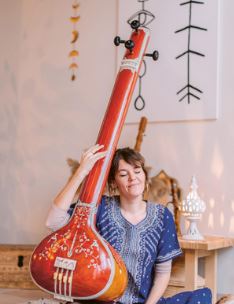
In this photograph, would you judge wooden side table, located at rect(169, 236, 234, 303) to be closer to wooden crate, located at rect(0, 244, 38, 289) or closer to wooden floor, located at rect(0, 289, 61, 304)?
wooden floor, located at rect(0, 289, 61, 304)

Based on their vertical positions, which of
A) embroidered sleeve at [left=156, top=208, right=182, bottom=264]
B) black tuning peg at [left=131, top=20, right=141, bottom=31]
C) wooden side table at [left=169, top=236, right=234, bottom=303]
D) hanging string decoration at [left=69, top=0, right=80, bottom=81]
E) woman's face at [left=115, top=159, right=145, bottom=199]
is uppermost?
hanging string decoration at [left=69, top=0, right=80, bottom=81]

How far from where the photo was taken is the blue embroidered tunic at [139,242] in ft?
4.77

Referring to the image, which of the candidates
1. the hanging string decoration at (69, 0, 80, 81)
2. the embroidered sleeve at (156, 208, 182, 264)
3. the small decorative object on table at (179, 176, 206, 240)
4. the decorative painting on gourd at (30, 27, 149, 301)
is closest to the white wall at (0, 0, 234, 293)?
the hanging string decoration at (69, 0, 80, 81)

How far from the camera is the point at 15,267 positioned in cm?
242

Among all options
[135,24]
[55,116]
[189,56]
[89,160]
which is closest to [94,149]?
[89,160]

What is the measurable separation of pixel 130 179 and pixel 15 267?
1.18 metres

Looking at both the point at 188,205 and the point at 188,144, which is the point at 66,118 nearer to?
the point at 188,144

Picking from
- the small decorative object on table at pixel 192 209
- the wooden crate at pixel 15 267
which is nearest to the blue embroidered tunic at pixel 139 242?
the small decorative object on table at pixel 192 209

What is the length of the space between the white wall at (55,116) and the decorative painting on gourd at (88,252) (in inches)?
34.1

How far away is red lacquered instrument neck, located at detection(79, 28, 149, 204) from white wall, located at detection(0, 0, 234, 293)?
0.80 meters

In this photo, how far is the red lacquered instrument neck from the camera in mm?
1396

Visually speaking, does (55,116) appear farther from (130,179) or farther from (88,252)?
(88,252)

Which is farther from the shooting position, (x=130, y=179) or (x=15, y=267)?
(x=15, y=267)

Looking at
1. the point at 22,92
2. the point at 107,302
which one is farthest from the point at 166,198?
the point at 22,92
